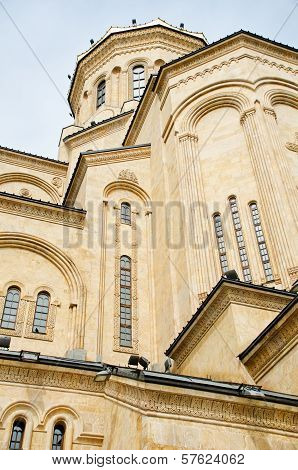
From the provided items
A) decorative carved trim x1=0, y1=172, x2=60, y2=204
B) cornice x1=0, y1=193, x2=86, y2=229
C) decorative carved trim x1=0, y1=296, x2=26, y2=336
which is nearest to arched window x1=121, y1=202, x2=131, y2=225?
cornice x1=0, y1=193, x2=86, y2=229

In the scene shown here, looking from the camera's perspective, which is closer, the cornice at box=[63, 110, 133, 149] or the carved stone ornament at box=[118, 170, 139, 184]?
the carved stone ornament at box=[118, 170, 139, 184]

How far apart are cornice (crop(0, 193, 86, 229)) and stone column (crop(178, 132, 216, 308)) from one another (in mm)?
3739

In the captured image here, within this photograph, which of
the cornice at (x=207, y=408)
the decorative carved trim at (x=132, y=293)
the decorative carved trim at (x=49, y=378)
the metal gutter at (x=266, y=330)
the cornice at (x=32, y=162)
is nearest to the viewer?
the cornice at (x=207, y=408)

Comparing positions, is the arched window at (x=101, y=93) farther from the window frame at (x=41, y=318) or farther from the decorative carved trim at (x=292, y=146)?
the window frame at (x=41, y=318)

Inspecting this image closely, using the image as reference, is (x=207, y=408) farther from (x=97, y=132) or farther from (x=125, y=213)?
(x=97, y=132)

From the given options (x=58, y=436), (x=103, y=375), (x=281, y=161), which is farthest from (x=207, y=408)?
(x=281, y=161)

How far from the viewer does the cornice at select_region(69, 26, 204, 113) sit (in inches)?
1248

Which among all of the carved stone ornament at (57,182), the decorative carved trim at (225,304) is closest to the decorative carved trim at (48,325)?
the decorative carved trim at (225,304)

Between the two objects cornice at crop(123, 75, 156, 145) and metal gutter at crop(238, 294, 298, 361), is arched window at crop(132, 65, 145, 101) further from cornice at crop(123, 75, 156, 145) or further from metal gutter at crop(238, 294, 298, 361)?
metal gutter at crop(238, 294, 298, 361)

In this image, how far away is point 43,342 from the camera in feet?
45.6

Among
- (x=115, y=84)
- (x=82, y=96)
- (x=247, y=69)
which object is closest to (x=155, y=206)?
(x=247, y=69)

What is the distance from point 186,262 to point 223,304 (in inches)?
118

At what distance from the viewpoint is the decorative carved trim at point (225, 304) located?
11.7 metres

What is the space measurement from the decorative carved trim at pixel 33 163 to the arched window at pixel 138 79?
723cm
